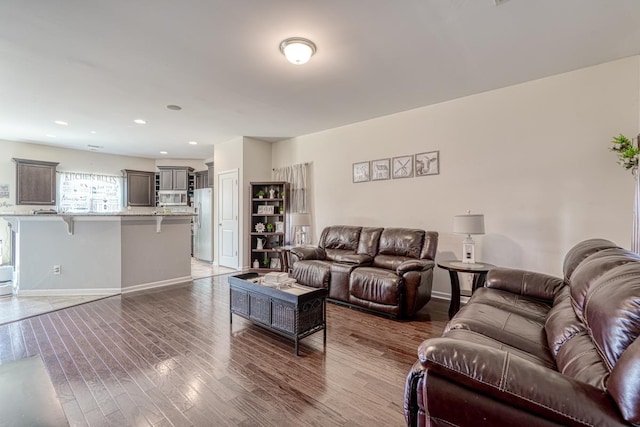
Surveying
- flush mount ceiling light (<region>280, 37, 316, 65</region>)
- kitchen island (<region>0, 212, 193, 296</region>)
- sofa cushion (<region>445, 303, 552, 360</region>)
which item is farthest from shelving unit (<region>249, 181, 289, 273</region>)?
sofa cushion (<region>445, 303, 552, 360</region>)

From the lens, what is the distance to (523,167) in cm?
345

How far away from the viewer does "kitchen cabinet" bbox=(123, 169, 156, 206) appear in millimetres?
7578

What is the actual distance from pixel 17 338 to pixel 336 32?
4.02 metres


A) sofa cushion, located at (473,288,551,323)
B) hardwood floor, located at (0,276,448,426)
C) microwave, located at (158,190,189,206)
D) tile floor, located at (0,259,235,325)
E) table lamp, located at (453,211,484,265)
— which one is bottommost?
hardwood floor, located at (0,276,448,426)

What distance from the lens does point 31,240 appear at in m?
4.03

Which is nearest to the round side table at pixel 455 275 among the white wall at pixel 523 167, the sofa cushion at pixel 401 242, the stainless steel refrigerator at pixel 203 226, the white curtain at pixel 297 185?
the sofa cushion at pixel 401 242

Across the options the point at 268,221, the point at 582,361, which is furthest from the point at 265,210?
the point at 582,361

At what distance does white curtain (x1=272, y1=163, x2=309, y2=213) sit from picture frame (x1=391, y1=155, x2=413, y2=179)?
6.04 feet

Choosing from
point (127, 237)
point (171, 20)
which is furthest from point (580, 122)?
point (127, 237)

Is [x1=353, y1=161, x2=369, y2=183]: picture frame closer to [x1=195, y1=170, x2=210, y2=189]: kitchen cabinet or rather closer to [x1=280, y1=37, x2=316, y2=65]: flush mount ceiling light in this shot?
[x1=280, y1=37, x2=316, y2=65]: flush mount ceiling light

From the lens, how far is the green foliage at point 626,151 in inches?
104

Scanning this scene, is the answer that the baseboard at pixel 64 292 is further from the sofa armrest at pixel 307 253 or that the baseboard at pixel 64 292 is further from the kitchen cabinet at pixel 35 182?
the kitchen cabinet at pixel 35 182

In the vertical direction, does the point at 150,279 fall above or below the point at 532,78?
below

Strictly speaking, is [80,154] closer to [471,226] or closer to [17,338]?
[17,338]
